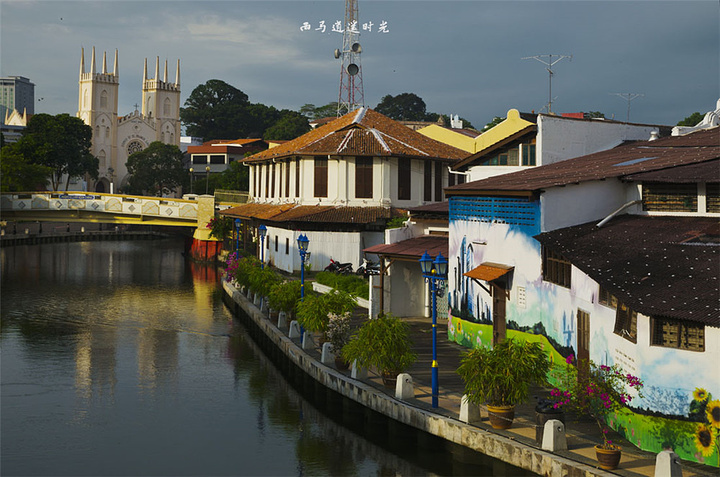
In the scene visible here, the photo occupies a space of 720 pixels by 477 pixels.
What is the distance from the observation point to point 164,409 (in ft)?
78.9

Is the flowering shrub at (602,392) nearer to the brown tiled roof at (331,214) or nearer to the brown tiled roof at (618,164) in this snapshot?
the brown tiled roof at (618,164)

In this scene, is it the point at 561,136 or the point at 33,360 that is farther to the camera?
the point at 561,136

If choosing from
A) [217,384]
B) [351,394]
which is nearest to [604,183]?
[351,394]

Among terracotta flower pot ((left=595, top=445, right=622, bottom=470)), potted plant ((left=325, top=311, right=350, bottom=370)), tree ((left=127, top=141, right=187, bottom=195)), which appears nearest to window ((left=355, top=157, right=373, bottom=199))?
potted plant ((left=325, top=311, right=350, bottom=370))

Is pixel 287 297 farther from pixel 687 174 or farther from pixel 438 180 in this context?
pixel 438 180

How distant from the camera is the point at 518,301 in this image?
2423 cm

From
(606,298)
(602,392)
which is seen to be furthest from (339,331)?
(602,392)

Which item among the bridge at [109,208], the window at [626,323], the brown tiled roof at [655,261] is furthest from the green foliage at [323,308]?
the bridge at [109,208]

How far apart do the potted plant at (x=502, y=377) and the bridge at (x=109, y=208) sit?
→ 5774 centimetres

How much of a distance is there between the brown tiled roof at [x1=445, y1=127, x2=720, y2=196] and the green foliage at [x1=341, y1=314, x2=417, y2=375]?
17.8ft

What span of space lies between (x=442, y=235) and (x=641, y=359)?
61.1 feet

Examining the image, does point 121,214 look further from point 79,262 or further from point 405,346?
point 405,346

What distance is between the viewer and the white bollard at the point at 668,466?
1422 centimetres

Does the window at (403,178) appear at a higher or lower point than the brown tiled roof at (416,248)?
higher
